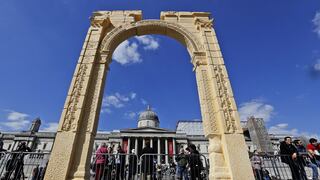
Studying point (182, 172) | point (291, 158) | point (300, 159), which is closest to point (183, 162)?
point (182, 172)

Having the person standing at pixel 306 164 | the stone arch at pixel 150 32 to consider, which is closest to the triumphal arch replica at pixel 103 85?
the stone arch at pixel 150 32

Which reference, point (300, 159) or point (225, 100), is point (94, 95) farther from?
point (300, 159)

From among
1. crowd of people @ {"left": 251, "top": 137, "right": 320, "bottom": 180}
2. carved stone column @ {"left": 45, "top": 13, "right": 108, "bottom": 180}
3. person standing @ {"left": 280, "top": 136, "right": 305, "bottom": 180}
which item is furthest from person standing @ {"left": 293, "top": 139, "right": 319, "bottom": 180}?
carved stone column @ {"left": 45, "top": 13, "right": 108, "bottom": 180}

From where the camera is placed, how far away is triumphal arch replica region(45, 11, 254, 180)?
5.27 metres

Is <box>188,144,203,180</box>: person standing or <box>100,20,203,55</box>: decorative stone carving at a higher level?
<box>100,20,203,55</box>: decorative stone carving

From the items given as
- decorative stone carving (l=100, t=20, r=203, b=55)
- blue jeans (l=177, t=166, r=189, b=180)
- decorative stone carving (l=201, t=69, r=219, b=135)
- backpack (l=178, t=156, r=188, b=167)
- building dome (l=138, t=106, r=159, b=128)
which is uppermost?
building dome (l=138, t=106, r=159, b=128)

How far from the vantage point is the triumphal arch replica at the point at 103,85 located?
5273mm

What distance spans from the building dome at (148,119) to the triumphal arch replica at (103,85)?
1913 inches

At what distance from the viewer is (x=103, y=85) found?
6980 mm

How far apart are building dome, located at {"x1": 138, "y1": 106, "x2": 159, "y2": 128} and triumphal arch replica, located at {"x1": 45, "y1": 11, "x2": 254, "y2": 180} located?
1913 inches

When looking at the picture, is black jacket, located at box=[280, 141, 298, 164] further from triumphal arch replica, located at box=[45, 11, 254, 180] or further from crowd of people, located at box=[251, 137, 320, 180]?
triumphal arch replica, located at box=[45, 11, 254, 180]

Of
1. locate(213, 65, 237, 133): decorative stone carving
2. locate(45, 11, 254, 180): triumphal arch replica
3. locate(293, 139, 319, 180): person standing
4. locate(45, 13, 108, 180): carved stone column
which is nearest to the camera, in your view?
locate(45, 13, 108, 180): carved stone column

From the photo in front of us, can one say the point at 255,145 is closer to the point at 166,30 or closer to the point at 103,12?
the point at 166,30

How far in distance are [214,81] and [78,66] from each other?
4.92 metres
